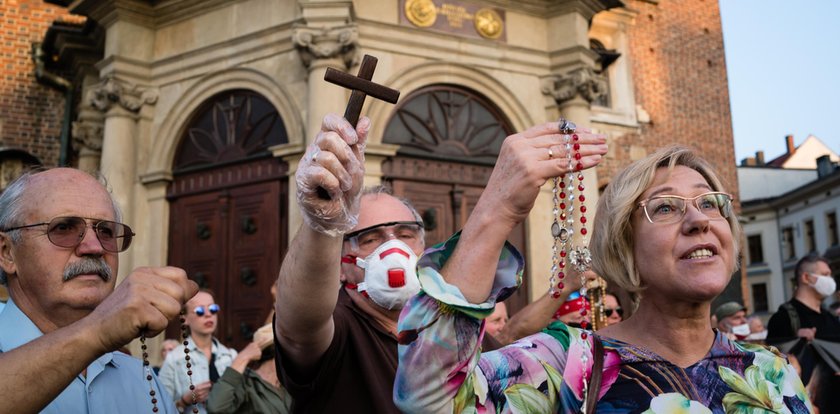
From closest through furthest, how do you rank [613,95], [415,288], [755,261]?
[415,288] < [613,95] < [755,261]

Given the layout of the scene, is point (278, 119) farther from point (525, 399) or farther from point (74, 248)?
point (525, 399)

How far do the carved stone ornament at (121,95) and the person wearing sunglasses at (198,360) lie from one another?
5877mm

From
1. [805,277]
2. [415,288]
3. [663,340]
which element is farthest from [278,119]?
[663,340]

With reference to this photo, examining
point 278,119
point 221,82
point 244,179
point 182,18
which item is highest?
point 182,18

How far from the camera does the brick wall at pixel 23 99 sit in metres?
14.1

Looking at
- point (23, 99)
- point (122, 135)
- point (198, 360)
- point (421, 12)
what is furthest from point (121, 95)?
point (198, 360)

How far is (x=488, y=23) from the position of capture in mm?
10945

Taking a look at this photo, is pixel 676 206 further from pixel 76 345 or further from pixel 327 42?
pixel 327 42

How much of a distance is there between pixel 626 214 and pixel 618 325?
37cm

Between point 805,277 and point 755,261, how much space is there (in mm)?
46306

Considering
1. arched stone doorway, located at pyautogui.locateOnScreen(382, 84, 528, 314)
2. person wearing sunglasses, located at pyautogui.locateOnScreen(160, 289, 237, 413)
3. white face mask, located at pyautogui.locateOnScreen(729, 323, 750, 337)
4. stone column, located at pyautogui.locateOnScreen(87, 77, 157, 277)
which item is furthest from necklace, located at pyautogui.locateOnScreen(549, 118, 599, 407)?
stone column, located at pyautogui.locateOnScreen(87, 77, 157, 277)

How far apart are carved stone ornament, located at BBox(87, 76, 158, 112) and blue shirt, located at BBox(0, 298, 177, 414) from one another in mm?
9081

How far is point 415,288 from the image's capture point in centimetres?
293

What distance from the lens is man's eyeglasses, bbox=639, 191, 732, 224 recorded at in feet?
7.54
